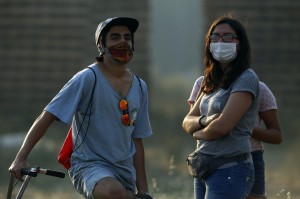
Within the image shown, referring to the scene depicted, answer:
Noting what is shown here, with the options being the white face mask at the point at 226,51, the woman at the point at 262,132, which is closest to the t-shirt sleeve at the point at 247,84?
the white face mask at the point at 226,51

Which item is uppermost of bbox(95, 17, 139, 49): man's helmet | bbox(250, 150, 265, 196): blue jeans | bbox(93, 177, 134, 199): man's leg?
bbox(95, 17, 139, 49): man's helmet

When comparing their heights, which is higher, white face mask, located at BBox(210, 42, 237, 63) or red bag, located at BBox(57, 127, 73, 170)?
white face mask, located at BBox(210, 42, 237, 63)

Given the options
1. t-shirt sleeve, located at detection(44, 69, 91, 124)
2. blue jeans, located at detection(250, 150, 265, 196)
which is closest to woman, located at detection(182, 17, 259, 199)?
blue jeans, located at detection(250, 150, 265, 196)

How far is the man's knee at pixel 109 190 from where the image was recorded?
5.46 m

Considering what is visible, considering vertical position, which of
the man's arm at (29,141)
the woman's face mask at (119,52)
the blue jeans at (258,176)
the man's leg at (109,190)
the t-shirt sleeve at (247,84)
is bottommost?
the blue jeans at (258,176)

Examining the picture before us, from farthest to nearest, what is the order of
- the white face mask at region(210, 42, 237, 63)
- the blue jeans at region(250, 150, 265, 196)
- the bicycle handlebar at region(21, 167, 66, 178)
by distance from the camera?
the blue jeans at region(250, 150, 265, 196), the white face mask at region(210, 42, 237, 63), the bicycle handlebar at region(21, 167, 66, 178)

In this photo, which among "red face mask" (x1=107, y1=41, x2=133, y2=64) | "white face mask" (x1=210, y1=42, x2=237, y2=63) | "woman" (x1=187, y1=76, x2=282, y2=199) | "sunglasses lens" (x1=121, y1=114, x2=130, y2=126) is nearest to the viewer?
"white face mask" (x1=210, y1=42, x2=237, y2=63)

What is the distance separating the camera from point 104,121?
5.79 meters

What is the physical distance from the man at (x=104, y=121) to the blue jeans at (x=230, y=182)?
0.49 meters

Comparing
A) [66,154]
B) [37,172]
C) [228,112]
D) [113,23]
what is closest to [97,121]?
[66,154]

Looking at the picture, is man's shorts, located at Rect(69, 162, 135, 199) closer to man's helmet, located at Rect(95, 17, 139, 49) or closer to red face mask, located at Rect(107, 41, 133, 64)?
red face mask, located at Rect(107, 41, 133, 64)

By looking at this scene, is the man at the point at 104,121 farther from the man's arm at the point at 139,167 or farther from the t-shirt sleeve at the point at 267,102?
the t-shirt sleeve at the point at 267,102

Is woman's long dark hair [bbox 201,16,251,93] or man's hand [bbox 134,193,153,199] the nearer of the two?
woman's long dark hair [bbox 201,16,251,93]

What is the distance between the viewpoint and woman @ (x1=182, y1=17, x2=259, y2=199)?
5.46 metres
